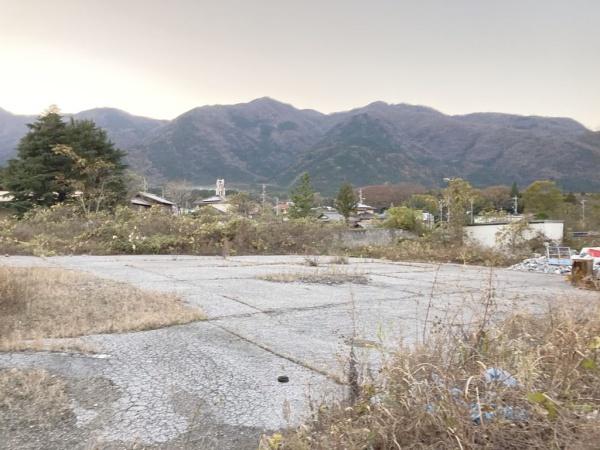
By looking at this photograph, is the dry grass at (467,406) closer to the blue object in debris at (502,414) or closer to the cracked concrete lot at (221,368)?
the blue object in debris at (502,414)

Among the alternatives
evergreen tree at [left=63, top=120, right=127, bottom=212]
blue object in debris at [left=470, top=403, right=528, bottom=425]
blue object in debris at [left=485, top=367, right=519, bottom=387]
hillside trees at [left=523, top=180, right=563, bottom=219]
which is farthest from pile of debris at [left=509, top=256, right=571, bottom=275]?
hillside trees at [left=523, top=180, right=563, bottom=219]

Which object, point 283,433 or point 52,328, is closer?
point 283,433

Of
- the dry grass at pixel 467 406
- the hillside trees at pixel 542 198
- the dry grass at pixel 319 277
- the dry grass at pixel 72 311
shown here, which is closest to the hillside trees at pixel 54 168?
the dry grass at pixel 319 277

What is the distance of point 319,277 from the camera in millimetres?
7762

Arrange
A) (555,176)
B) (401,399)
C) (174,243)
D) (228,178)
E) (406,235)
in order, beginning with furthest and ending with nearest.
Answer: (228,178) < (555,176) < (406,235) < (174,243) < (401,399)

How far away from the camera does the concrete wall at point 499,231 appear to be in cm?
1927

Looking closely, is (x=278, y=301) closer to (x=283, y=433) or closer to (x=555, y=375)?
(x=283, y=433)

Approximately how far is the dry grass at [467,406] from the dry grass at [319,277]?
4.90m

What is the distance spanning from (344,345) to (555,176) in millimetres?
114236

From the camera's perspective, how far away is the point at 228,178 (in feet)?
404

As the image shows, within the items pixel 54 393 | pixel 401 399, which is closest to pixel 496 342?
pixel 401 399

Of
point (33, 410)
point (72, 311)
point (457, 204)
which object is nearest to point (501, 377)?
point (33, 410)

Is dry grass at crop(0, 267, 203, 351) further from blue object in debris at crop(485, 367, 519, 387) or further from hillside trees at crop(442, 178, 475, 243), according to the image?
hillside trees at crop(442, 178, 475, 243)

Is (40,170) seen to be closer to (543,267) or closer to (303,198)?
(303,198)
